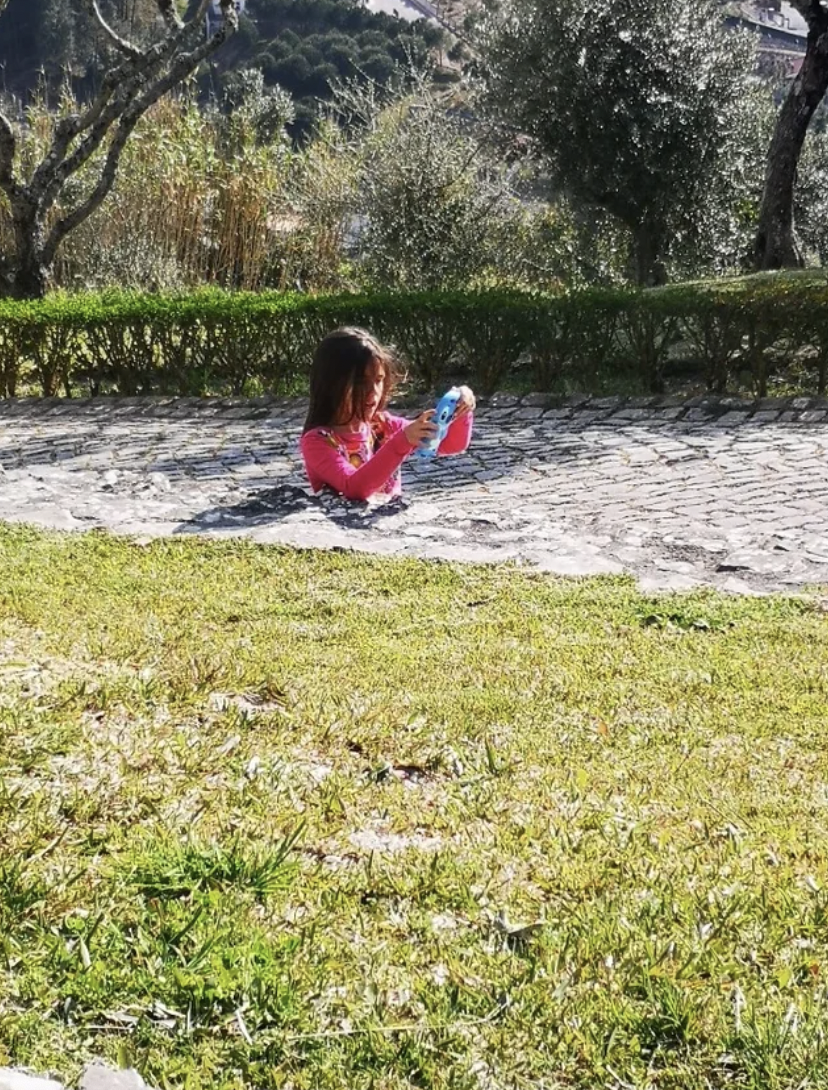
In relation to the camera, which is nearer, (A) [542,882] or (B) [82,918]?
(B) [82,918]

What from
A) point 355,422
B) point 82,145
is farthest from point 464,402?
point 82,145

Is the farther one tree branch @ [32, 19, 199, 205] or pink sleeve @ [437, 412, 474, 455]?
tree branch @ [32, 19, 199, 205]

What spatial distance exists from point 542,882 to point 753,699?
138 centimetres

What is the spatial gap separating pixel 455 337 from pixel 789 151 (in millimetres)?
5552

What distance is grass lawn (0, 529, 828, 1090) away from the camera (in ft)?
6.37

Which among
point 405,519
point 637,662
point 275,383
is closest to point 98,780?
point 637,662

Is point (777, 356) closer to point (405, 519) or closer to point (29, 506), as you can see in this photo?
point (405, 519)

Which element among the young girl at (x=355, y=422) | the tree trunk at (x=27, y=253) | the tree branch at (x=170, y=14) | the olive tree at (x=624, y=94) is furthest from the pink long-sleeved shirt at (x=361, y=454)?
the olive tree at (x=624, y=94)

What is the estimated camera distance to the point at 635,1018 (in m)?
2.01

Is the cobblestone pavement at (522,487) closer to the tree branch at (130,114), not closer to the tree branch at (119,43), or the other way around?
the tree branch at (130,114)

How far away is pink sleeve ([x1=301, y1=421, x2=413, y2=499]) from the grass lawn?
5.28 ft

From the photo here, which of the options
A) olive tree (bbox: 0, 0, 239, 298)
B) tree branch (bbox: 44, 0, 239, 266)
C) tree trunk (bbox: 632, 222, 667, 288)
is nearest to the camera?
olive tree (bbox: 0, 0, 239, 298)

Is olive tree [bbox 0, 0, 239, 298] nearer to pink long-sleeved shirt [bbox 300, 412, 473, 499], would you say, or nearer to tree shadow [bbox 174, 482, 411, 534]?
tree shadow [bbox 174, 482, 411, 534]

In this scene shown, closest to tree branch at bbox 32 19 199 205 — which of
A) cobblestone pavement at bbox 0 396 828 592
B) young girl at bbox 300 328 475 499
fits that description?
cobblestone pavement at bbox 0 396 828 592
